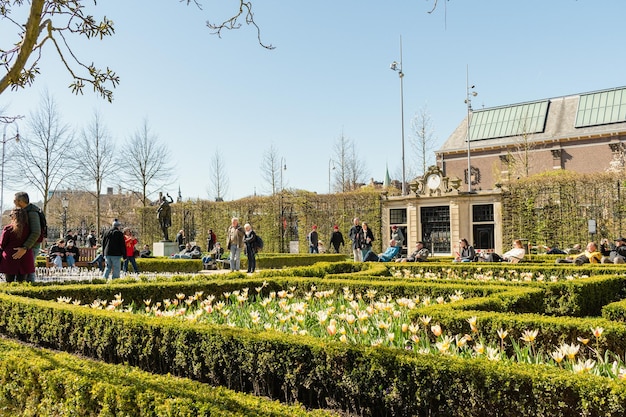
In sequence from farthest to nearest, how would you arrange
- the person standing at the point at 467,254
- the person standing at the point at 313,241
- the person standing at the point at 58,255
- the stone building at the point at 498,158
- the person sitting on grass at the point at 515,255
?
1. the person standing at the point at 313,241
2. the stone building at the point at 498,158
3. the person standing at the point at 58,255
4. the person standing at the point at 467,254
5. the person sitting on grass at the point at 515,255

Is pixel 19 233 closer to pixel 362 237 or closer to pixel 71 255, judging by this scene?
pixel 362 237

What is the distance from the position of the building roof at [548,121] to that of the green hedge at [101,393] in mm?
37083

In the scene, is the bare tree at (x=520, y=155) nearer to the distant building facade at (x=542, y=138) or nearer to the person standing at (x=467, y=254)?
the distant building facade at (x=542, y=138)

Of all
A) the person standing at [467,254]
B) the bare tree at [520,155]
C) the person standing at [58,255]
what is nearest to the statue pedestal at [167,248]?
the person standing at [58,255]

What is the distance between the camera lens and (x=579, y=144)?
40312mm

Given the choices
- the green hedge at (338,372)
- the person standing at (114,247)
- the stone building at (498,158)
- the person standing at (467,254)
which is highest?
the stone building at (498,158)

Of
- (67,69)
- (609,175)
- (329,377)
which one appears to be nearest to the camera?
(329,377)

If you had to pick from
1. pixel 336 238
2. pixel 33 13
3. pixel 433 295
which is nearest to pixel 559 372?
pixel 33 13

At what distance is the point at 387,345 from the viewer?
493 centimetres

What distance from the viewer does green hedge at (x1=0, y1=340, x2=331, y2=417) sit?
3.16m

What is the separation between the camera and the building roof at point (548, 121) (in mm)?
39231

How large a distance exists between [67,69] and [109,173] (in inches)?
1231

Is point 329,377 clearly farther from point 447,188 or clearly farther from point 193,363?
point 447,188

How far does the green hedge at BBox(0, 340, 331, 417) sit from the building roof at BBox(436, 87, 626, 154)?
37.1 meters
